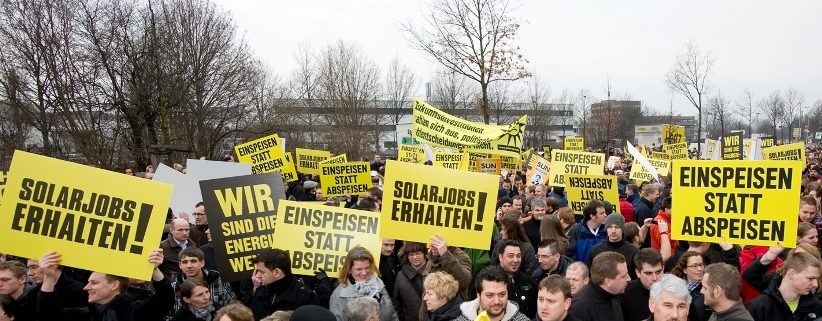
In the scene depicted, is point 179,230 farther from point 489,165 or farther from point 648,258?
point 489,165

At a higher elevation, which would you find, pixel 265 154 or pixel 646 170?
pixel 265 154

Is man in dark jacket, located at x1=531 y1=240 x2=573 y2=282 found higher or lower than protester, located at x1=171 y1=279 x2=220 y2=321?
higher

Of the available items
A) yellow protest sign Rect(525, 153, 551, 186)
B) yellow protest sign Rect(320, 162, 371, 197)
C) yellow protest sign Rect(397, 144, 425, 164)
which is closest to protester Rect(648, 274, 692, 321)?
yellow protest sign Rect(320, 162, 371, 197)

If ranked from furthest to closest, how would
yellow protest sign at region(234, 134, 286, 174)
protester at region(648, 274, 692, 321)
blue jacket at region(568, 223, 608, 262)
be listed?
1. yellow protest sign at region(234, 134, 286, 174)
2. blue jacket at region(568, 223, 608, 262)
3. protester at region(648, 274, 692, 321)

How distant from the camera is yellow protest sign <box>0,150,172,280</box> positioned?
580 cm

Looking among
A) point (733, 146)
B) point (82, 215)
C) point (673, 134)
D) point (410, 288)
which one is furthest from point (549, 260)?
point (673, 134)

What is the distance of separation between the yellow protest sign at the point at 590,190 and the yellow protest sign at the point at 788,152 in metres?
7.23

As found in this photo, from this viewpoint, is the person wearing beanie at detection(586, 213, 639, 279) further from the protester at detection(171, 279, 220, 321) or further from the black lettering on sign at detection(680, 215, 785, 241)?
the protester at detection(171, 279, 220, 321)

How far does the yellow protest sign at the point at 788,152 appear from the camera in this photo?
16.2 m

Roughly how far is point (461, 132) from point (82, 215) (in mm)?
10654

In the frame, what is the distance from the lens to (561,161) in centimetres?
1576

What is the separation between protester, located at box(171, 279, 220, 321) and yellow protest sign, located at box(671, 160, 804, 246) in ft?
15.2

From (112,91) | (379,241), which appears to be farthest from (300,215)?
(112,91)

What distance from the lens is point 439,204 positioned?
280 inches
